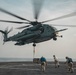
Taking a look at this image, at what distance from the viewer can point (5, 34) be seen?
65.1 meters

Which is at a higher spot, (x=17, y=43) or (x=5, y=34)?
(x=5, y=34)

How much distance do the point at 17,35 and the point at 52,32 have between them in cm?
993

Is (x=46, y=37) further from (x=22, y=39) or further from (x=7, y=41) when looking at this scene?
(x=7, y=41)

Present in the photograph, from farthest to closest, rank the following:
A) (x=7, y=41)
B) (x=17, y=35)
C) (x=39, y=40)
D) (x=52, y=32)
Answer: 1. (x=7, y=41)
2. (x=17, y=35)
3. (x=39, y=40)
4. (x=52, y=32)

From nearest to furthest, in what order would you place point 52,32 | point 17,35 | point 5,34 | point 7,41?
point 52,32 → point 17,35 → point 7,41 → point 5,34

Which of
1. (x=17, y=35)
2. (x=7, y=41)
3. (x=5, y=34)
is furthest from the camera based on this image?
(x=5, y=34)

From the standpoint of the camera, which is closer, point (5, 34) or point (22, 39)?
point (22, 39)

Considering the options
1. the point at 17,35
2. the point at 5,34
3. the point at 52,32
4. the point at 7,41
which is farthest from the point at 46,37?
the point at 5,34

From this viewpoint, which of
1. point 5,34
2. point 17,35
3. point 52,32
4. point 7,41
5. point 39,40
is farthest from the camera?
point 5,34

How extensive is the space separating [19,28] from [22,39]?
2.96 m

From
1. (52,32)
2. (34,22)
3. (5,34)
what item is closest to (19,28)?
(34,22)

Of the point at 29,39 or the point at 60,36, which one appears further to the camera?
the point at 29,39

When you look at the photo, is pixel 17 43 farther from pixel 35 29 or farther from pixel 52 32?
pixel 52 32

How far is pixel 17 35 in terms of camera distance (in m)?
50.5
